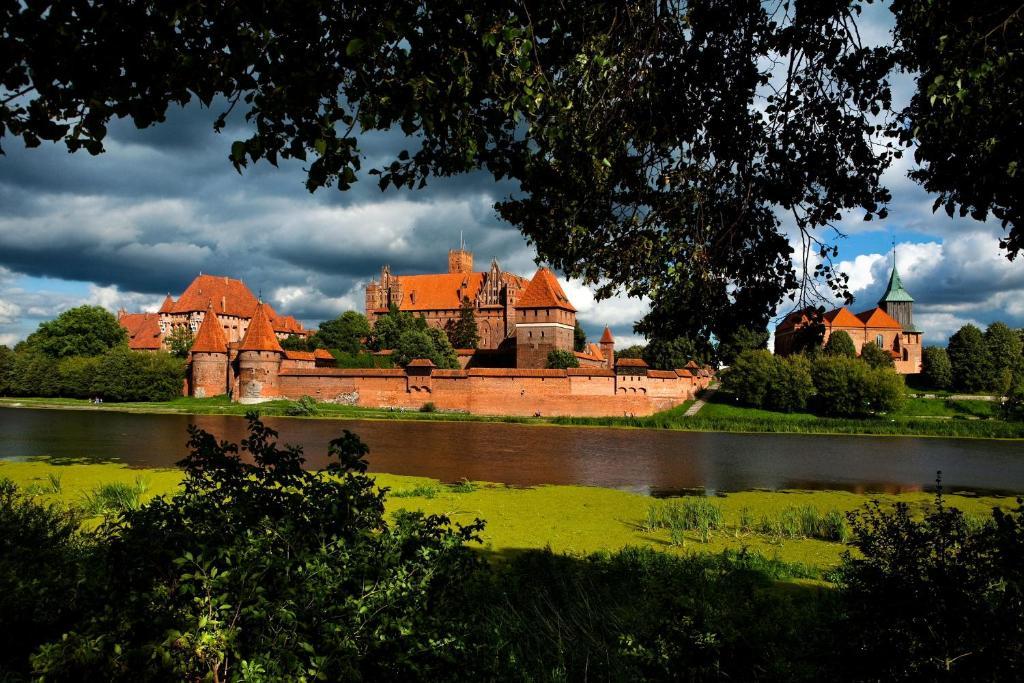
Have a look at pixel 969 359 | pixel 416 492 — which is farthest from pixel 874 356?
pixel 416 492

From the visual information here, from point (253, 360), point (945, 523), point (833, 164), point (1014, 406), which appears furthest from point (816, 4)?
point (253, 360)

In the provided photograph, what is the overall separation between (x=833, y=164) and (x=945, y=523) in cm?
252

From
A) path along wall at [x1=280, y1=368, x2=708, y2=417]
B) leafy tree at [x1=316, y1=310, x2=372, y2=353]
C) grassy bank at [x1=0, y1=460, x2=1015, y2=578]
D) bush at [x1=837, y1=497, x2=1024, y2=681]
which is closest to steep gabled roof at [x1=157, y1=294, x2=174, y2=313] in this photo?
leafy tree at [x1=316, y1=310, x2=372, y2=353]

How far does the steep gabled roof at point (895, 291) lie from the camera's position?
2638 inches

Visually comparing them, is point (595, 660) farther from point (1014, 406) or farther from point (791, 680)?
point (1014, 406)

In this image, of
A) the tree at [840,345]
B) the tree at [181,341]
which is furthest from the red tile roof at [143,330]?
the tree at [840,345]

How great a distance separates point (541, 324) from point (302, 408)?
54.1 ft

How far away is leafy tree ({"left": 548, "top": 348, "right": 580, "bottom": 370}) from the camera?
42656 millimetres

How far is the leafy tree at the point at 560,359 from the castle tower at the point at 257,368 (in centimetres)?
1653

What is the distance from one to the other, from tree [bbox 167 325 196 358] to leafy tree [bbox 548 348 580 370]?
26237 mm

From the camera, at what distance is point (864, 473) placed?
17375mm

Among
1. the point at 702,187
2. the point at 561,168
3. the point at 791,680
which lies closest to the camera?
the point at 791,680

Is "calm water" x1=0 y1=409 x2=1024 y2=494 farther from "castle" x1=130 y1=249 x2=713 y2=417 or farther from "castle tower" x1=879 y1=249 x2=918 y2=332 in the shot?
"castle tower" x1=879 y1=249 x2=918 y2=332

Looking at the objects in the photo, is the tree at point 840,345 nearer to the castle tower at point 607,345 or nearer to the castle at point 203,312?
the castle tower at point 607,345
